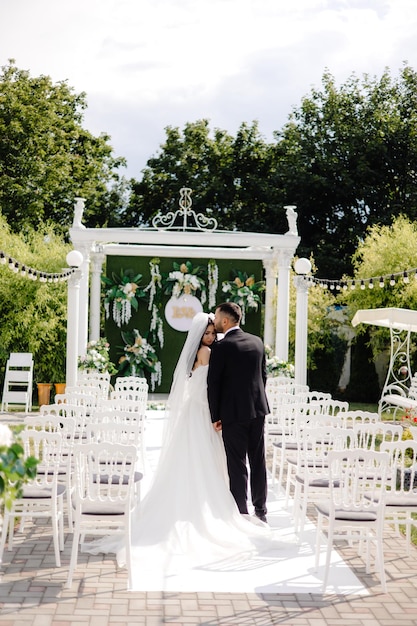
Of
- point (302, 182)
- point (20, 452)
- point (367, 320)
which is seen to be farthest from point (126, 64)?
point (20, 452)

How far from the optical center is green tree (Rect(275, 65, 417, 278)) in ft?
75.9

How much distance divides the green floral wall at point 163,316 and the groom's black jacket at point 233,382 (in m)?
9.58

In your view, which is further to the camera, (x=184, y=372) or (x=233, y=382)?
(x=184, y=372)

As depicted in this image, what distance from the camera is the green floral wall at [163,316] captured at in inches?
608

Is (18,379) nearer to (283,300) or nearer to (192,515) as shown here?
(283,300)

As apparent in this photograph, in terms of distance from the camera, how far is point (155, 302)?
15672mm

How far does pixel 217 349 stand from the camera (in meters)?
6.02

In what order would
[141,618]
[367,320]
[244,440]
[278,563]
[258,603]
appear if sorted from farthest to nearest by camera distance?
[367,320], [244,440], [278,563], [258,603], [141,618]

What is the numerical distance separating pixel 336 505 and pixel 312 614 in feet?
2.65

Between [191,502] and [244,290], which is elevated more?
[244,290]

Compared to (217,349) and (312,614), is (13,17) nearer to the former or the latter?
(217,349)

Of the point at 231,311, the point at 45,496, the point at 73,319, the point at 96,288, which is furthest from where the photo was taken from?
the point at 96,288

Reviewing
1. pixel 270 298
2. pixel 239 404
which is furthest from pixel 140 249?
pixel 239 404

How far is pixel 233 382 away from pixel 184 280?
9.59 m
